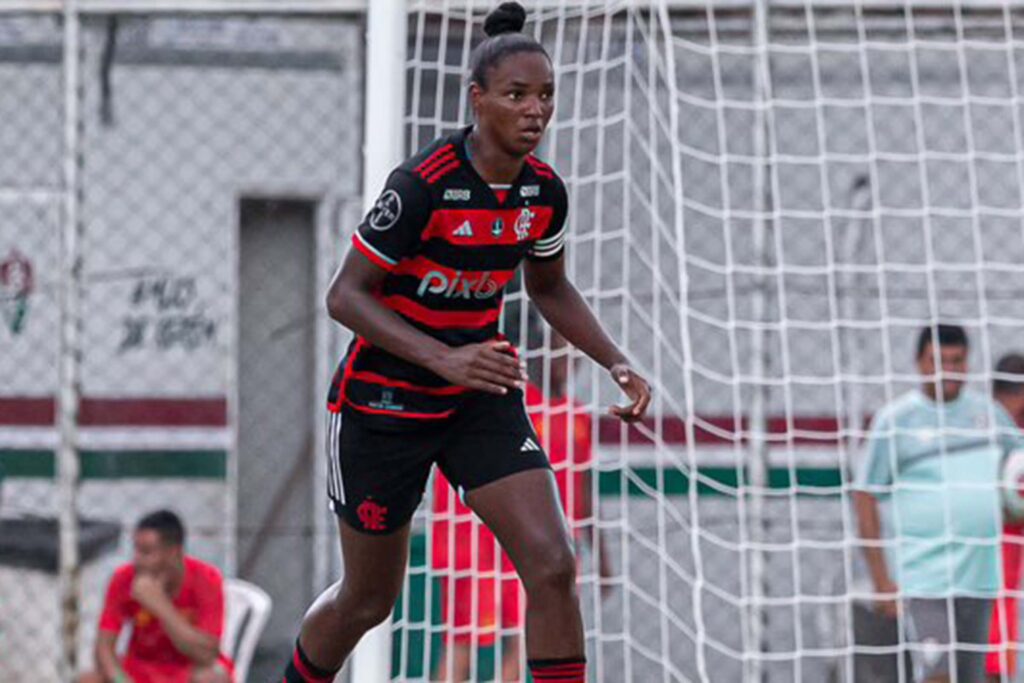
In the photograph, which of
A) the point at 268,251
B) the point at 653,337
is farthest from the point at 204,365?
the point at 653,337

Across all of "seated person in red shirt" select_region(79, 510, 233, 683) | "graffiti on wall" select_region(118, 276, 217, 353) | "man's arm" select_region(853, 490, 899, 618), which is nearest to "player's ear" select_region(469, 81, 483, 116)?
"man's arm" select_region(853, 490, 899, 618)

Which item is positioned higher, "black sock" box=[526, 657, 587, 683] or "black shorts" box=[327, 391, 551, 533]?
"black shorts" box=[327, 391, 551, 533]

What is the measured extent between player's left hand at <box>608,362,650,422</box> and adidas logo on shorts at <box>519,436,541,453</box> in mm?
248

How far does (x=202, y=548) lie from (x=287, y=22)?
7.44 feet

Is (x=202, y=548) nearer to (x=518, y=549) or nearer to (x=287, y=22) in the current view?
(x=287, y=22)

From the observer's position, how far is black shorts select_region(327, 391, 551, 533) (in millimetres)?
4930

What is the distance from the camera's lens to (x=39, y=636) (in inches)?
337

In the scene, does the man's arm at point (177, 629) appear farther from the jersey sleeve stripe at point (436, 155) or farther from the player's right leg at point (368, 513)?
the jersey sleeve stripe at point (436, 155)

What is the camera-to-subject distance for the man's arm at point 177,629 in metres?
8.13

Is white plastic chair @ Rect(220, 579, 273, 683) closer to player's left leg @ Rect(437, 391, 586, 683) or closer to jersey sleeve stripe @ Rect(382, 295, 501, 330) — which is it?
player's left leg @ Rect(437, 391, 586, 683)

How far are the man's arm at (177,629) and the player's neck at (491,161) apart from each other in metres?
3.87

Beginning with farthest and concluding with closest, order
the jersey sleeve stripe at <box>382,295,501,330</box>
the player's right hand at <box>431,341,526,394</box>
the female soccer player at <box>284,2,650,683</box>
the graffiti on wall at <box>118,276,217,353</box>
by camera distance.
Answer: the graffiti on wall at <box>118,276,217,353</box> → the jersey sleeve stripe at <box>382,295,501,330</box> → the female soccer player at <box>284,2,650,683</box> → the player's right hand at <box>431,341,526,394</box>

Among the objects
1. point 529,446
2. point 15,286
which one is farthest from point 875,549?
point 15,286

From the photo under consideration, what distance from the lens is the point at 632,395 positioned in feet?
15.7
